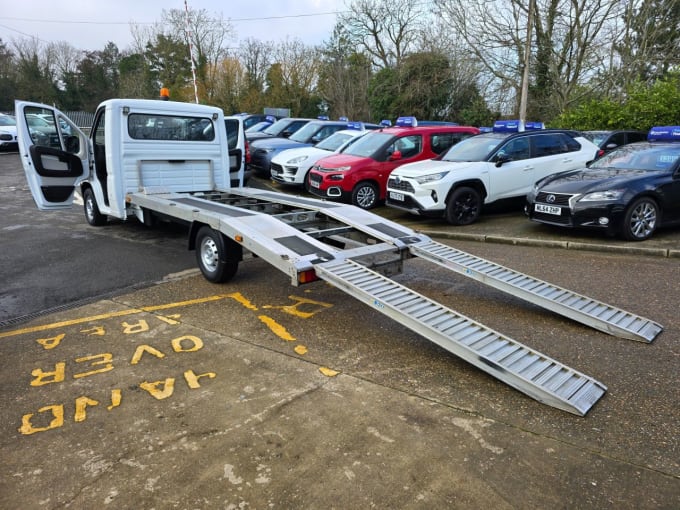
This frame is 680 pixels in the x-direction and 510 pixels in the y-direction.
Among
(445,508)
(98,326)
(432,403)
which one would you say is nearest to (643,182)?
(432,403)

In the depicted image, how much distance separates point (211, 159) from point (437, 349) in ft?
18.4

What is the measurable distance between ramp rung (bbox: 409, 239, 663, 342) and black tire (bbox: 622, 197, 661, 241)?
2980 millimetres

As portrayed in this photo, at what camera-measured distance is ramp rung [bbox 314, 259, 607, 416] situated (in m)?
3.23

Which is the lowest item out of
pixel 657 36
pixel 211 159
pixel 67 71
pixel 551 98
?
pixel 211 159

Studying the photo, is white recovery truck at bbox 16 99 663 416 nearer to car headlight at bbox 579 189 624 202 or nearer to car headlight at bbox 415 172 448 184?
car headlight at bbox 415 172 448 184

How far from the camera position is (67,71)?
48.9 m

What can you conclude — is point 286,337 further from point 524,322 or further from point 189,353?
point 524,322

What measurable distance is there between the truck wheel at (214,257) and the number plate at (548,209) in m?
4.88

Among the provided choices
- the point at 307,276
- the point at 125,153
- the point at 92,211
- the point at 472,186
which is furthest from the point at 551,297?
the point at 92,211

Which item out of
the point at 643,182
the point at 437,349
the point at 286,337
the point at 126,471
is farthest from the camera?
the point at 643,182

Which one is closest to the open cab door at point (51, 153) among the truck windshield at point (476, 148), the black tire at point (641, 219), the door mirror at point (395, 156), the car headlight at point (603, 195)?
the door mirror at point (395, 156)

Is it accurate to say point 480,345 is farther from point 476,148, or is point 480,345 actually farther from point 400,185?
point 476,148

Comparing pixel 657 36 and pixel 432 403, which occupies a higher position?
pixel 657 36

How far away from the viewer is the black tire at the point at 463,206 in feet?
29.0
